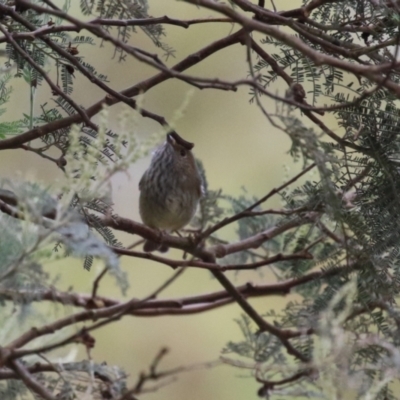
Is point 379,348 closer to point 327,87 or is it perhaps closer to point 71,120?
point 327,87

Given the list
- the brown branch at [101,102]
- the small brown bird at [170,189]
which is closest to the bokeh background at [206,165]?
the small brown bird at [170,189]

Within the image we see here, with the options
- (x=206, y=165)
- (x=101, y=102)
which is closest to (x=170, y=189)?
(x=101, y=102)

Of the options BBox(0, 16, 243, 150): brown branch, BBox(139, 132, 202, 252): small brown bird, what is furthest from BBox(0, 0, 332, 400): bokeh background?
BBox(0, 16, 243, 150): brown branch

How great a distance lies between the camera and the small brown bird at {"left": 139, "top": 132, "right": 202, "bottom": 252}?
226cm

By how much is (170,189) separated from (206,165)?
1142mm

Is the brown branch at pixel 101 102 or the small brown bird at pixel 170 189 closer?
the brown branch at pixel 101 102

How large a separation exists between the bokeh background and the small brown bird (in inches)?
19.8

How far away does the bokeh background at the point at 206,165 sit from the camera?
2.97 m

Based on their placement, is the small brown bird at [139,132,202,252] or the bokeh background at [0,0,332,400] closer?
the small brown bird at [139,132,202,252]

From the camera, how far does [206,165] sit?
342 centimetres

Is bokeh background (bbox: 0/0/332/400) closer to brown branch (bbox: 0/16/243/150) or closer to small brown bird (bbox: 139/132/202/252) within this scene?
small brown bird (bbox: 139/132/202/252)

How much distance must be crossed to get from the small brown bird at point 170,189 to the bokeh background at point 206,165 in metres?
0.50

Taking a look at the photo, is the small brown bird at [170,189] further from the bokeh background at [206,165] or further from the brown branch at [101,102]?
the brown branch at [101,102]

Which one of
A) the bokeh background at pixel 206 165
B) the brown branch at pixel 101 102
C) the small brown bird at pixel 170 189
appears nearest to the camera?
the brown branch at pixel 101 102
